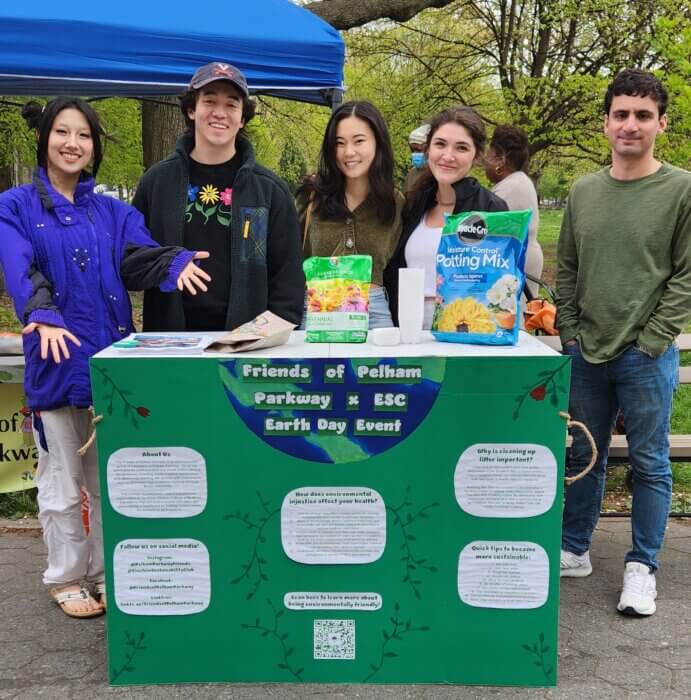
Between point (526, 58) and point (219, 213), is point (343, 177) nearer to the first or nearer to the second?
point (219, 213)

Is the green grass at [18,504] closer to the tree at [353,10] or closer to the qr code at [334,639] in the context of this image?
the qr code at [334,639]

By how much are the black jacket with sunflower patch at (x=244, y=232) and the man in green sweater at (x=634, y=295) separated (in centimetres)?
101

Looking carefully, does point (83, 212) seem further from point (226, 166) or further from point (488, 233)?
point (488, 233)

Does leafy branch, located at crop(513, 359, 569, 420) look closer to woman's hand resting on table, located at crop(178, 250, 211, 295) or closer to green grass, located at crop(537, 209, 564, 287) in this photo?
woman's hand resting on table, located at crop(178, 250, 211, 295)

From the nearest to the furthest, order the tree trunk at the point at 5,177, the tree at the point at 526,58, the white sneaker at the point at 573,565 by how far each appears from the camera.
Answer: the white sneaker at the point at 573,565, the tree at the point at 526,58, the tree trunk at the point at 5,177

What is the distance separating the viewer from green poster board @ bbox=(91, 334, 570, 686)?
2.22 m

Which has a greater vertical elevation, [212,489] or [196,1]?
[196,1]

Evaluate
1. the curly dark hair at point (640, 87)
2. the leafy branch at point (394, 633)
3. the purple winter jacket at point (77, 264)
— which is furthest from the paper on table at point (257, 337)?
the curly dark hair at point (640, 87)

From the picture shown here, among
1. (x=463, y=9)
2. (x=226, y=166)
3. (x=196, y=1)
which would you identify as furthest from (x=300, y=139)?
(x=226, y=166)

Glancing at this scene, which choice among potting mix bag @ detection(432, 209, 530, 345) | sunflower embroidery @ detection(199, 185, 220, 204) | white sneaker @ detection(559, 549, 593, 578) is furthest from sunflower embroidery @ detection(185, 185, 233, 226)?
white sneaker @ detection(559, 549, 593, 578)

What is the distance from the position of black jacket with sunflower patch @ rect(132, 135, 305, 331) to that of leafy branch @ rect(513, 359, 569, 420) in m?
1.00

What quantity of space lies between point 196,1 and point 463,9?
391 inches

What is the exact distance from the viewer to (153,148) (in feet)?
21.4

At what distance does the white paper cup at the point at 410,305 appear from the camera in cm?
243
